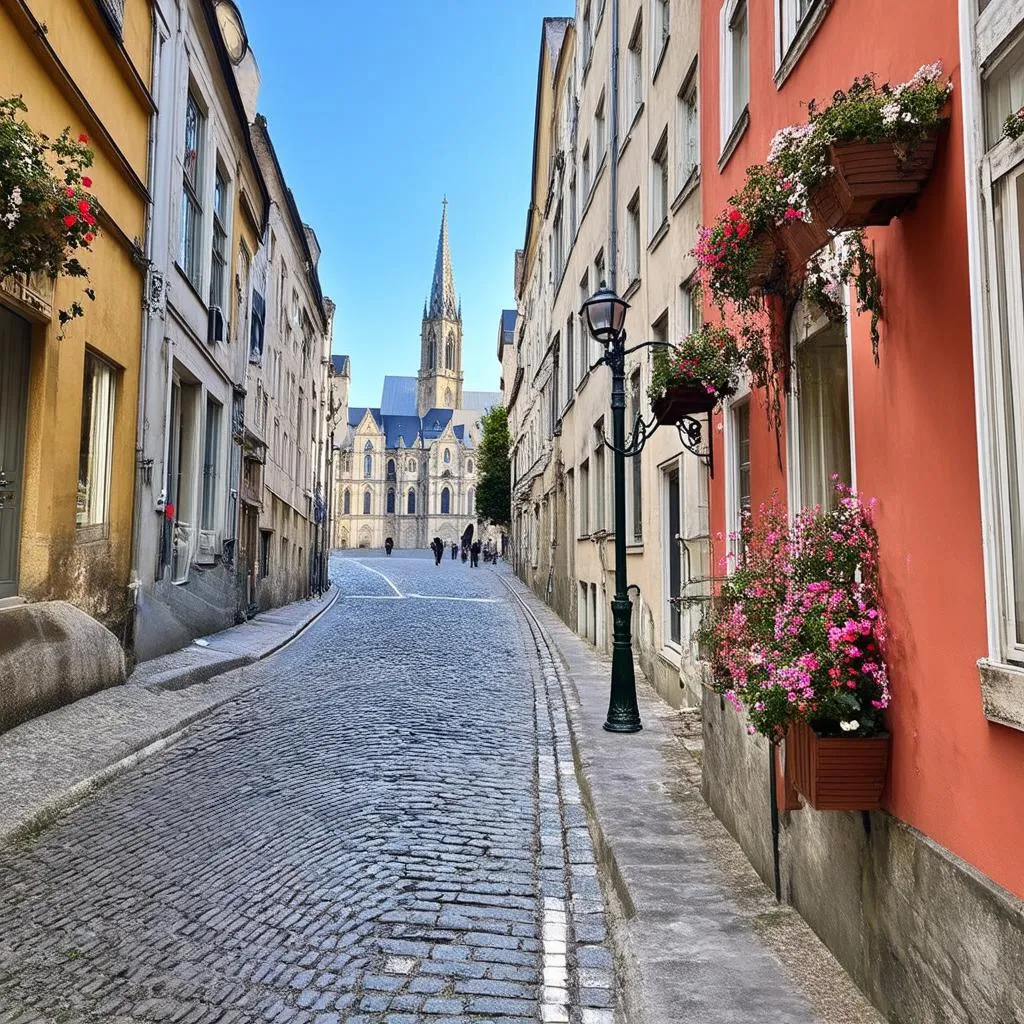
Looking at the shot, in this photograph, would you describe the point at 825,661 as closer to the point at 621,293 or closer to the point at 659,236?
the point at 659,236

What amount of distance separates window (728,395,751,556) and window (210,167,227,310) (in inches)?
407

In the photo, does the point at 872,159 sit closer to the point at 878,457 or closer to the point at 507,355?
the point at 878,457

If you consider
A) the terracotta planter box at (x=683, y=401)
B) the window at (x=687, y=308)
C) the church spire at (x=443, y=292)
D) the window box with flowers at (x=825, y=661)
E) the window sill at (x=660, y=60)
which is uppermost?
the church spire at (x=443, y=292)

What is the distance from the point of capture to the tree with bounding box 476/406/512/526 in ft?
191

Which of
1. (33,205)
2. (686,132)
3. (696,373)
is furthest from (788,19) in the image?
(686,132)

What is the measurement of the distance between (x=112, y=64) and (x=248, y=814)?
7.94 m

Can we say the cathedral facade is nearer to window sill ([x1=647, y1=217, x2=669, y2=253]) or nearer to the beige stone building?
the beige stone building

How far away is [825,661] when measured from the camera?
10.6ft

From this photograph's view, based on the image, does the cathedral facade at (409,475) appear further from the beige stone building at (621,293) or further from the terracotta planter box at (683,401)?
the terracotta planter box at (683,401)

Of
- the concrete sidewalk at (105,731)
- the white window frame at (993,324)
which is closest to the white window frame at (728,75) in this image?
the white window frame at (993,324)

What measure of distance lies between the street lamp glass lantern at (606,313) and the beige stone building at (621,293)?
1644 mm

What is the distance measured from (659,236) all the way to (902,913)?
9.11 meters

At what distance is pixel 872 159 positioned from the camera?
2.84 metres

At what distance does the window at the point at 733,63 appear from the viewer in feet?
22.4
